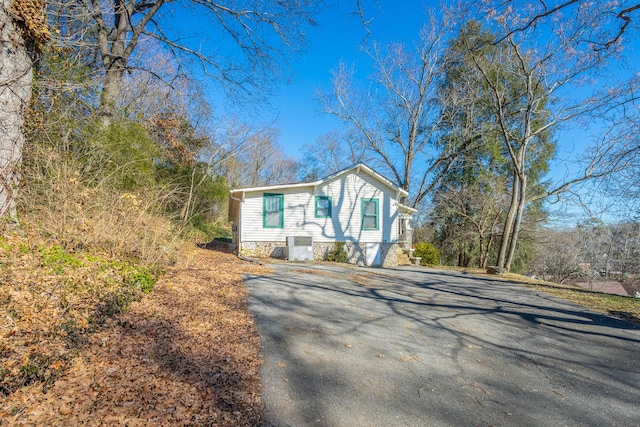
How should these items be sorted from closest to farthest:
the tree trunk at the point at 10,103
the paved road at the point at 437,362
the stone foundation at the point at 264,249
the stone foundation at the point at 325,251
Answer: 1. the paved road at the point at 437,362
2. the tree trunk at the point at 10,103
3. the stone foundation at the point at 264,249
4. the stone foundation at the point at 325,251

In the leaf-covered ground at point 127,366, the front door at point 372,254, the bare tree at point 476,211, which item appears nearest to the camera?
the leaf-covered ground at point 127,366

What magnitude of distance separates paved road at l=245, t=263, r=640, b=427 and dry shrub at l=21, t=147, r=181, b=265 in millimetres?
2218

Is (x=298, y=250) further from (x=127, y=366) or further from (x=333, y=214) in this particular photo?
(x=127, y=366)

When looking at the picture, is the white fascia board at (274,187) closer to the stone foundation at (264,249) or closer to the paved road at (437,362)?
the stone foundation at (264,249)

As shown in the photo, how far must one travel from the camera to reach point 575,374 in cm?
373

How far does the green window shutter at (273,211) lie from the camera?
44.3ft

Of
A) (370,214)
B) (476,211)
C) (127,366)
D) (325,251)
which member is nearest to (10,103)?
(127,366)

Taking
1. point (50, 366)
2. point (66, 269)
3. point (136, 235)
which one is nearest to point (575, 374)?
point (50, 366)

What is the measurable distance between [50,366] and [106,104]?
26.5 feet

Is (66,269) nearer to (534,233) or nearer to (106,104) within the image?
(106,104)

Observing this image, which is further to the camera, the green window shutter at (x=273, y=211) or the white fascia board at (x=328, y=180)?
the green window shutter at (x=273, y=211)

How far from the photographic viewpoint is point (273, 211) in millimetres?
13648

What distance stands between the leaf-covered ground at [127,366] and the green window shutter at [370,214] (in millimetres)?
10820

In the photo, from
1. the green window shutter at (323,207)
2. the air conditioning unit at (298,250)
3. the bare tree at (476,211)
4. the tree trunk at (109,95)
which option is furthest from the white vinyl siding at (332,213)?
the bare tree at (476,211)
